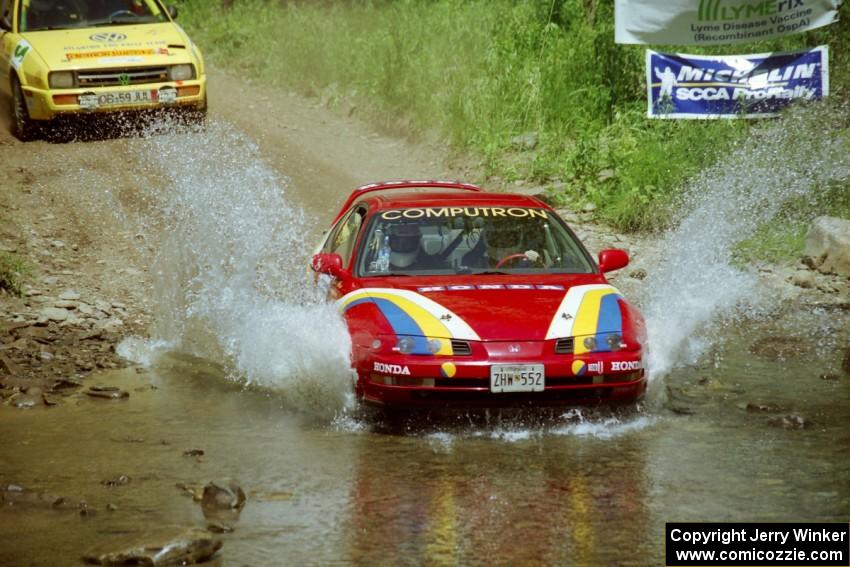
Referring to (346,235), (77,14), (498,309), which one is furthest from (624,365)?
(77,14)

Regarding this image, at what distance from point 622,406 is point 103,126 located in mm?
10139

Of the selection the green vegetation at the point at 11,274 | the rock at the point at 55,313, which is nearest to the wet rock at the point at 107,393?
the rock at the point at 55,313

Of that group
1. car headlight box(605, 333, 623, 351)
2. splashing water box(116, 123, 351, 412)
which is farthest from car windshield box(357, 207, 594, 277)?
car headlight box(605, 333, 623, 351)

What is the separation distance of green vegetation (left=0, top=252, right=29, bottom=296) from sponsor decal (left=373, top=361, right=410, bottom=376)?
4.52 m

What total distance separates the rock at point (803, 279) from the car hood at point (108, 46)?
7.49 m

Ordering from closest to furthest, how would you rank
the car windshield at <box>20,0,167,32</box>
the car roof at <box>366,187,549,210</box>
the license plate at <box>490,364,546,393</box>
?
the license plate at <box>490,364,546,393</box>
the car roof at <box>366,187,549,210</box>
the car windshield at <box>20,0,167,32</box>

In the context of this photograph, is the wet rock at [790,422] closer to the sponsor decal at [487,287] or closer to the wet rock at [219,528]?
the sponsor decal at [487,287]

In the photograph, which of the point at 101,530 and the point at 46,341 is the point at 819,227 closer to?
the point at 46,341

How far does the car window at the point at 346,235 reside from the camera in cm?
930

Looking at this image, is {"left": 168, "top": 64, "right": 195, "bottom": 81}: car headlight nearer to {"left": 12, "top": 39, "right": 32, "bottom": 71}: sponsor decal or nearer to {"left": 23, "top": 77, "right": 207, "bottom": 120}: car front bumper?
{"left": 23, "top": 77, "right": 207, "bottom": 120}: car front bumper

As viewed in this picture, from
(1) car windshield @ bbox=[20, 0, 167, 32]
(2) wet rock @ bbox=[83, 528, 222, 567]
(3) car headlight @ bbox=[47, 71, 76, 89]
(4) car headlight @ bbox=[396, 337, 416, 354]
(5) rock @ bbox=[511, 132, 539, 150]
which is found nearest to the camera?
(2) wet rock @ bbox=[83, 528, 222, 567]

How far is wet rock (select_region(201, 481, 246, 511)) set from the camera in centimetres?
606

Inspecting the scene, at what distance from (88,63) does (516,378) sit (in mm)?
9092

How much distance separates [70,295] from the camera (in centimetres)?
1077
